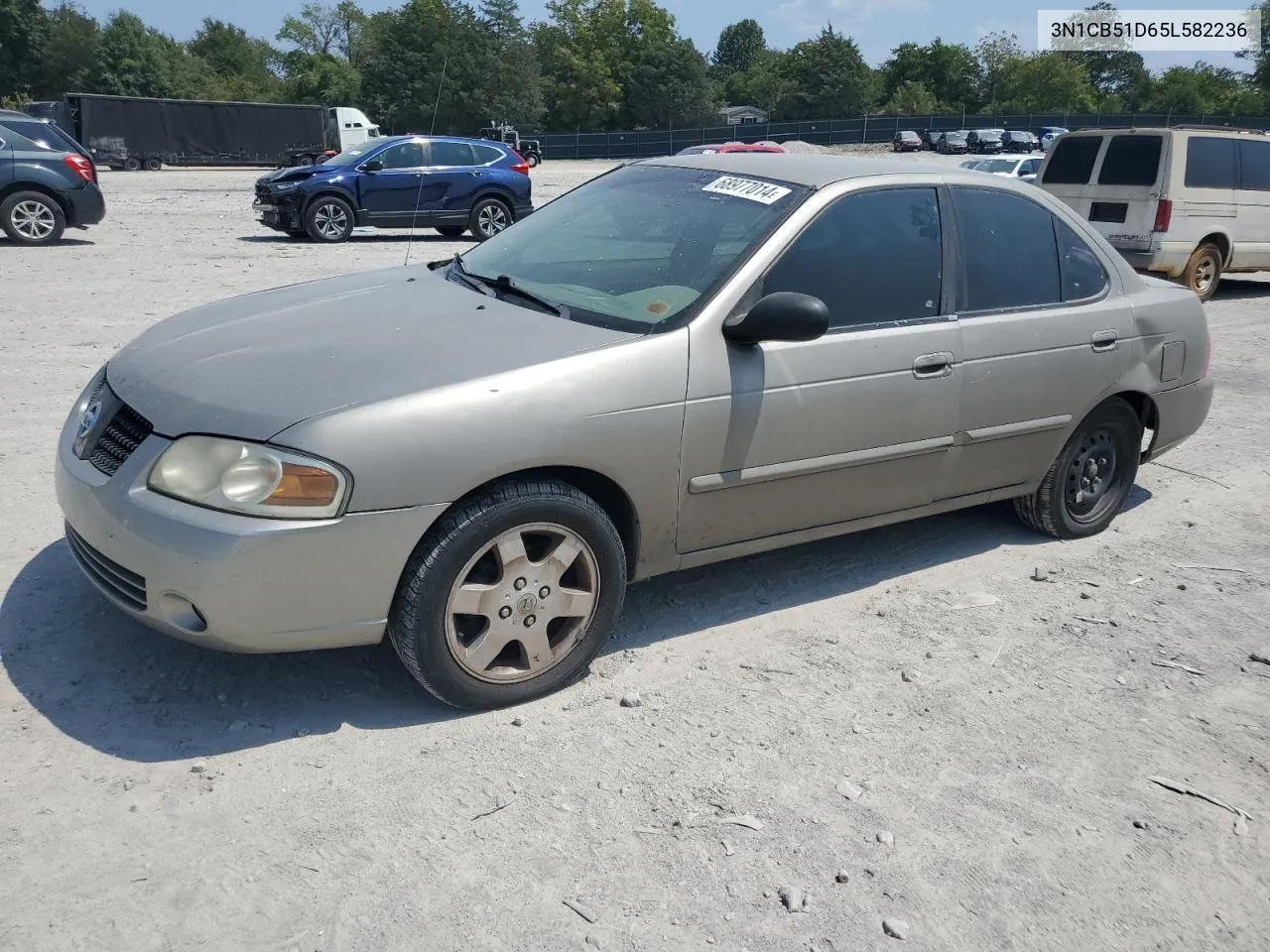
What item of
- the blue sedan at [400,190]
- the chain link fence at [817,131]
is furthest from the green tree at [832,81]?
the blue sedan at [400,190]

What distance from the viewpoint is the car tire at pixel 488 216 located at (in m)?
17.1

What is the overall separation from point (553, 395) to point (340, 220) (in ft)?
46.5

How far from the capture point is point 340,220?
16453mm

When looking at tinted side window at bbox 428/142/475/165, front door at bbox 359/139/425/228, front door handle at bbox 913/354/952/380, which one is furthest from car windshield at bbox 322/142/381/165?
front door handle at bbox 913/354/952/380

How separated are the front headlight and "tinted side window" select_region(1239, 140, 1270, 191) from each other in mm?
13098

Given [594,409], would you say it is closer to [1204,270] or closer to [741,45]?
[1204,270]

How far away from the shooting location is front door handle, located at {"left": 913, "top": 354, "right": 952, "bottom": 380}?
165 inches

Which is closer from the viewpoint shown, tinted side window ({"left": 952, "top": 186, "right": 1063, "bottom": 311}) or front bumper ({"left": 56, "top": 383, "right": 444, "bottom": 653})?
front bumper ({"left": 56, "top": 383, "right": 444, "bottom": 653})

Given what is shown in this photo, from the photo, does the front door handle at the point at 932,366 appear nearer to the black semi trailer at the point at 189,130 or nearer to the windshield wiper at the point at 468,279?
the windshield wiper at the point at 468,279

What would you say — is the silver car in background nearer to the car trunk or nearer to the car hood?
the car hood

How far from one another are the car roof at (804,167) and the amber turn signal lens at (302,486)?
2.13 metres

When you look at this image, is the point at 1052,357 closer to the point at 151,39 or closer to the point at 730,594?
the point at 730,594

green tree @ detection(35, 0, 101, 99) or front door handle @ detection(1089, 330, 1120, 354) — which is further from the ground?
green tree @ detection(35, 0, 101, 99)

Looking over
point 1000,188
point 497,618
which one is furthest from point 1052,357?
Answer: point 497,618
